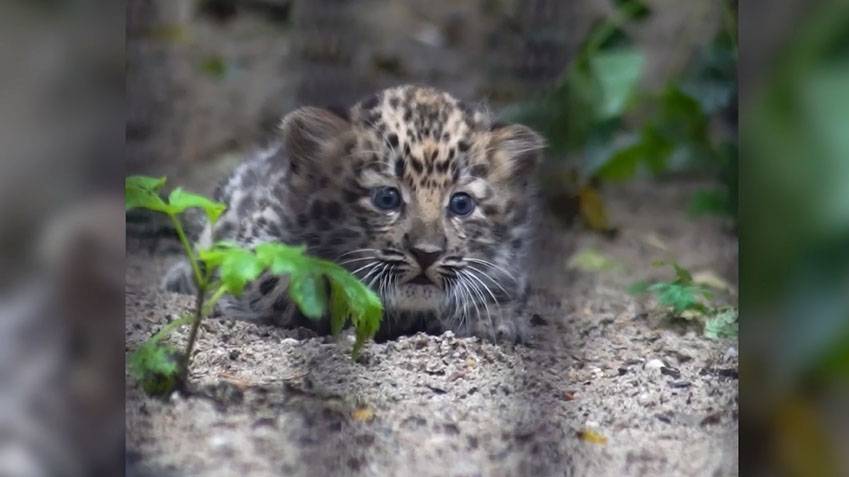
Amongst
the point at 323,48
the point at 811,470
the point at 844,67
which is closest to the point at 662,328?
the point at 811,470

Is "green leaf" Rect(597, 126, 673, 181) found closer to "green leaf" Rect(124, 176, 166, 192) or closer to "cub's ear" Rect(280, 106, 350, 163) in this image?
"cub's ear" Rect(280, 106, 350, 163)

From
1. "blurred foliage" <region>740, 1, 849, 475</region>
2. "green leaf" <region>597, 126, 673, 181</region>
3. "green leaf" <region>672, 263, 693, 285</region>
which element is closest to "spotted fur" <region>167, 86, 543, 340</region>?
"green leaf" <region>597, 126, 673, 181</region>

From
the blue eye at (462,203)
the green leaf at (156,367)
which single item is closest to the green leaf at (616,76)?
the blue eye at (462,203)

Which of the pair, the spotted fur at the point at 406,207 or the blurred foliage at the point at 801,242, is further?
the spotted fur at the point at 406,207

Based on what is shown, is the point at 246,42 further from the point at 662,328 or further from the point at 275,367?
the point at 662,328

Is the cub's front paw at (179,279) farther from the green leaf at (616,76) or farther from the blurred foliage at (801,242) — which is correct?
the blurred foliage at (801,242)

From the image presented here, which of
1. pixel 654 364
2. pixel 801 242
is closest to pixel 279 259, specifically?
pixel 654 364
